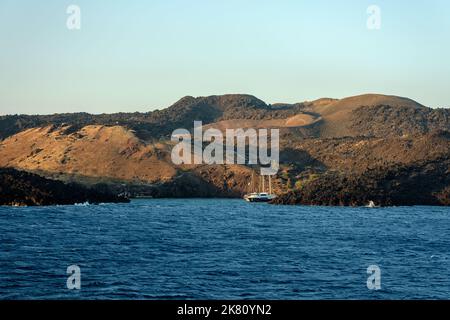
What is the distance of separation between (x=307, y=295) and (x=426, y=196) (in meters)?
115

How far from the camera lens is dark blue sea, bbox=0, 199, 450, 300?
4356cm

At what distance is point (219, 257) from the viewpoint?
192ft

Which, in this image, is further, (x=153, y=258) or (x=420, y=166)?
(x=420, y=166)

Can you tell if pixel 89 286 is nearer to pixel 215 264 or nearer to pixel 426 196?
pixel 215 264

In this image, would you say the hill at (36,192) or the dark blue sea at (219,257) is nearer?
the dark blue sea at (219,257)

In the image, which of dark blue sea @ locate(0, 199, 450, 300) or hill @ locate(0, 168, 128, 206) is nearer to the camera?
dark blue sea @ locate(0, 199, 450, 300)

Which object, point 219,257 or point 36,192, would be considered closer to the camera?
point 219,257

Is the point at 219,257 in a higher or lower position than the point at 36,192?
lower

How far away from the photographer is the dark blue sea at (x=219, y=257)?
1715 inches
